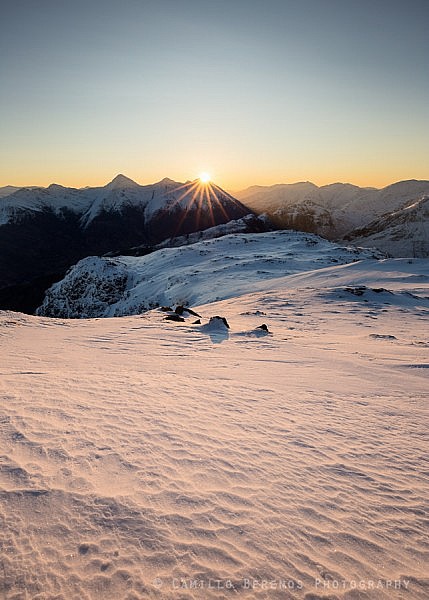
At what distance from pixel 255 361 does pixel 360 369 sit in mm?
2581

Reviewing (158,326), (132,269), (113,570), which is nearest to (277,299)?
(158,326)

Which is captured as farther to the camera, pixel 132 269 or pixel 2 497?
pixel 132 269

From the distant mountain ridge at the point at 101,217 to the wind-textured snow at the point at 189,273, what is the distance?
83494 millimetres

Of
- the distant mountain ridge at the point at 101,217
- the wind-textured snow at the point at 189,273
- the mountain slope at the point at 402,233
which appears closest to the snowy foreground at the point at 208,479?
the wind-textured snow at the point at 189,273

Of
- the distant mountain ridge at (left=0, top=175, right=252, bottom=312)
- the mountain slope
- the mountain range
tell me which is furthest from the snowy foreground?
the distant mountain ridge at (left=0, top=175, right=252, bottom=312)

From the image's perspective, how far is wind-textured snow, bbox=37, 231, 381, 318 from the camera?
3092cm

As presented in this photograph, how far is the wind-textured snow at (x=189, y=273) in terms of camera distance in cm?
3092

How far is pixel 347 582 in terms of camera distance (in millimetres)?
2473

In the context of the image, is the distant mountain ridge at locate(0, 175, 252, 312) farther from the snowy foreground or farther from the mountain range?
the snowy foreground

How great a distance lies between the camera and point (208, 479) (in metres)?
3.47

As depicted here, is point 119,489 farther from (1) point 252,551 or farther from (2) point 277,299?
(2) point 277,299

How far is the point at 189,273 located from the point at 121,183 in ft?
581

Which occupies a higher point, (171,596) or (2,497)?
(2,497)

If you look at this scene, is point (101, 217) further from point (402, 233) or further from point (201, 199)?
point (402, 233)
